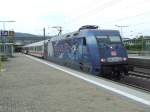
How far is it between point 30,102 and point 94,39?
1091cm

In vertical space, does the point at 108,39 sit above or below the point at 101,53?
above

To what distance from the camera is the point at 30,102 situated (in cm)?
1076

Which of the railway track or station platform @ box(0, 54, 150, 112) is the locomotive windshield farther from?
station platform @ box(0, 54, 150, 112)

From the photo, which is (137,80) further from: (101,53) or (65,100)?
(65,100)

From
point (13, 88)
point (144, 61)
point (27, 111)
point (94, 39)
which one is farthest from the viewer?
point (144, 61)

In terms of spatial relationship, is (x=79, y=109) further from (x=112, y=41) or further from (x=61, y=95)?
(x=112, y=41)

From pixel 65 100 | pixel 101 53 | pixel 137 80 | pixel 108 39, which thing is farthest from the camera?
pixel 108 39

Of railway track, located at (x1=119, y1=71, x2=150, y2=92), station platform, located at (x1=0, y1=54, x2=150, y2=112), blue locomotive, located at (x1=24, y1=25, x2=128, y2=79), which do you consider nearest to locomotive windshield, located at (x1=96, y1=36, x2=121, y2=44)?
blue locomotive, located at (x1=24, y1=25, x2=128, y2=79)

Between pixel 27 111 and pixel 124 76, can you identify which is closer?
pixel 27 111

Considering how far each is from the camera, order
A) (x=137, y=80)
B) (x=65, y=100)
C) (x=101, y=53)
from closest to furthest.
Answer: (x=65, y=100) → (x=137, y=80) → (x=101, y=53)

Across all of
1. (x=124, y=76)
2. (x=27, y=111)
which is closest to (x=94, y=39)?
(x=124, y=76)

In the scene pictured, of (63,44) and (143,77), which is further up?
(63,44)

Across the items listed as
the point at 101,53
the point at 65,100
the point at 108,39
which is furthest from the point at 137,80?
the point at 65,100

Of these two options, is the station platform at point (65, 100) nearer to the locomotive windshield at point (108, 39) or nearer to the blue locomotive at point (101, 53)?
the blue locomotive at point (101, 53)
